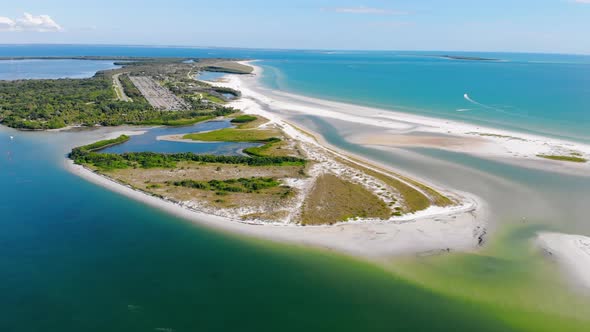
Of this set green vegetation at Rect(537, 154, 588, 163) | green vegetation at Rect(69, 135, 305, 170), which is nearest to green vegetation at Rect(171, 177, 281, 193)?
green vegetation at Rect(69, 135, 305, 170)

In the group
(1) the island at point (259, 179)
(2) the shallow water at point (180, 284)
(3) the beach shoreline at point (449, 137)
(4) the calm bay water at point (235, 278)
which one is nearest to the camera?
(2) the shallow water at point (180, 284)

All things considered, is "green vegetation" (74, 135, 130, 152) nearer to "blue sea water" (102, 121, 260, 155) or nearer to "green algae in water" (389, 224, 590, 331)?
"blue sea water" (102, 121, 260, 155)

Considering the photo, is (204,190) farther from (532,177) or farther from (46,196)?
(532,177)

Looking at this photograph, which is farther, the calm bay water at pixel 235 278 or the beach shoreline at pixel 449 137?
the beach shoreline at pixel 449 137

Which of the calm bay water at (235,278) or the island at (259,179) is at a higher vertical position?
the island at (259,179)

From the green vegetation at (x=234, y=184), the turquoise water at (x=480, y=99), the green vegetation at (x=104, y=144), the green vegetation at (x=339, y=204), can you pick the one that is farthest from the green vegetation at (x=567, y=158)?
the green vegetation at (x=104, y=144)

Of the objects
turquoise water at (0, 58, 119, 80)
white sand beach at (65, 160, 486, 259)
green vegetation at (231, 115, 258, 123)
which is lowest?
white sand beach at (65, 160, 486, 259)

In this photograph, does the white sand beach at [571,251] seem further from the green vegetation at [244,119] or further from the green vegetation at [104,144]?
the green vegetation at [104,144]
